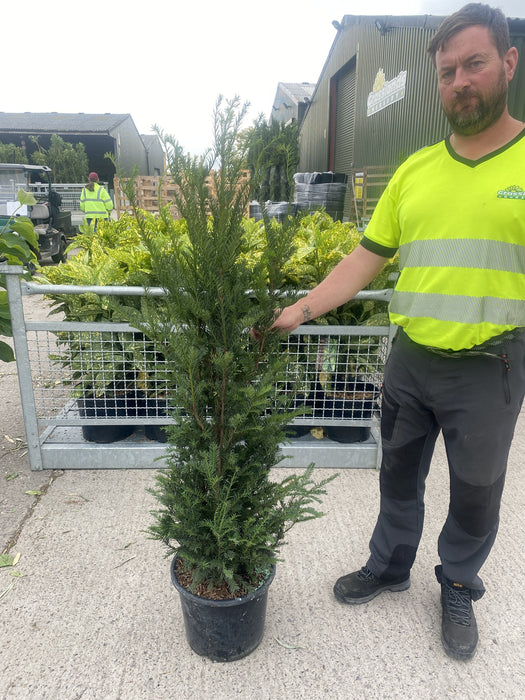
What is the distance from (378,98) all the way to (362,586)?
13294 millimetres

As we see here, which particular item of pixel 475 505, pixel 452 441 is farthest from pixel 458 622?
pixel 452 441

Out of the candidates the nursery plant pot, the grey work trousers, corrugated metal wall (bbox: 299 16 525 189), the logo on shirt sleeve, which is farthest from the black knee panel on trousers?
corrugated metal wall (bbox: 299 16 525 189)

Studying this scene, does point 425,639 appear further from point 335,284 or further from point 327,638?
point 335,284

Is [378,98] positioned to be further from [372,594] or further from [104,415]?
[372,594]

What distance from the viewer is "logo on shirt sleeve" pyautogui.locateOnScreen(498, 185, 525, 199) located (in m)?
1.71

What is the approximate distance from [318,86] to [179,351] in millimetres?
22289

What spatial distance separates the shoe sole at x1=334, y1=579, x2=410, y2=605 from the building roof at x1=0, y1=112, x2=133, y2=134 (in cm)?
3691

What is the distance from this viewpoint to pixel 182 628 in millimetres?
2266

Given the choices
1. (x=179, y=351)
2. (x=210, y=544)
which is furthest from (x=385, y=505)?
(x=179, y=351)

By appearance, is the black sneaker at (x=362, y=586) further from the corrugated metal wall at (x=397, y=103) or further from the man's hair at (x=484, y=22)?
the corrugated metal wall at (x=397, y=103)

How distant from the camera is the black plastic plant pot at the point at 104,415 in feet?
11.6

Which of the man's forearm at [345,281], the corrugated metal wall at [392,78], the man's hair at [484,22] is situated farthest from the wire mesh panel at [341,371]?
the corrugated metal wall at [392,78]

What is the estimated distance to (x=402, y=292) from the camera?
2.03 meters

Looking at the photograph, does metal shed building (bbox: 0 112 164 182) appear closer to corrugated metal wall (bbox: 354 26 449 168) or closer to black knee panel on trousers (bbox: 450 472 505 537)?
corrugated metal wall (bbox: 354 26 449 168)
